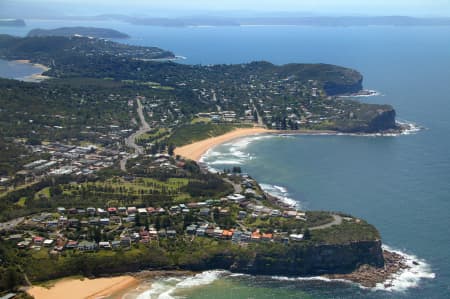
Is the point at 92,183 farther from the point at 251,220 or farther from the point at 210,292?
the point at 210,292

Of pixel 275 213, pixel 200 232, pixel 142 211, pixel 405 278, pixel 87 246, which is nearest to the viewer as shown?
pixel 405 278

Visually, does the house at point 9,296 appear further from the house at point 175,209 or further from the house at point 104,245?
the house at point 175,209

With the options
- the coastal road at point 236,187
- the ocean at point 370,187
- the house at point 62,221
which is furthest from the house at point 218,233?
the house at point 62,221

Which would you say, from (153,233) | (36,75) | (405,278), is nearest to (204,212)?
(153,233)

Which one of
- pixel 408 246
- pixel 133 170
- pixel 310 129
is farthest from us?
pixel 310 129

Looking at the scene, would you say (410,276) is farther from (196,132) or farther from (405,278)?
(196,132)

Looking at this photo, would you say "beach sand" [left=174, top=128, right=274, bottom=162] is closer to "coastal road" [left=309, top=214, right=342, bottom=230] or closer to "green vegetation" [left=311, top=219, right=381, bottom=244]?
"coastal road" [left=309, top=214, right=342, bottom=230]

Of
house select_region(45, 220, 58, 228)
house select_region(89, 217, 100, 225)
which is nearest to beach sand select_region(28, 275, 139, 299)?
house select_region(45, 220, 58, 228)

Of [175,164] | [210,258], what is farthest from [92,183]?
[210,258]
